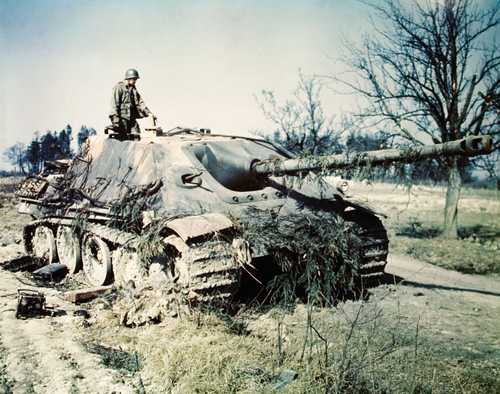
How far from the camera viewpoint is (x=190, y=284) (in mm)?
4934

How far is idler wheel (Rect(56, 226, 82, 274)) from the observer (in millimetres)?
7711

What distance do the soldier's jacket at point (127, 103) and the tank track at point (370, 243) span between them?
4.02m

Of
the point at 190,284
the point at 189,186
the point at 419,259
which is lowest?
the point at 419,259

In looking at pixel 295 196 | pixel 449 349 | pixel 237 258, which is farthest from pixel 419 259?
pixel 237 258

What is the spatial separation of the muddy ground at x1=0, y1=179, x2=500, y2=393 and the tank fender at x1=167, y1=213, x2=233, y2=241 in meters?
0.85

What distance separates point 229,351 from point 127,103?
5295mm

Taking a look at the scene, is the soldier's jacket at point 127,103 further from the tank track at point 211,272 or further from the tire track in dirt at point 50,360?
the tank track at point 211,272

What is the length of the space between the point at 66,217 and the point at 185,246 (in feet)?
11.7

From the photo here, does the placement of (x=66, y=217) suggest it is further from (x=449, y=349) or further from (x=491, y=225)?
(x=491, y=225)

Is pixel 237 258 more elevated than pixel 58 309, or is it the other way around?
pixel 237 258

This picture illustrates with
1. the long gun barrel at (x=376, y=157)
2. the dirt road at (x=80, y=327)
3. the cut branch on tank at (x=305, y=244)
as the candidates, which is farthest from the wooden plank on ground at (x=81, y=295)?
the long gun barrel at (x=376, y=157)

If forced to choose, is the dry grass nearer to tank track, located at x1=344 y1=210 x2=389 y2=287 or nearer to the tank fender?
the tank fender

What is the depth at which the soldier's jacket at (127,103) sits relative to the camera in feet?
26.9

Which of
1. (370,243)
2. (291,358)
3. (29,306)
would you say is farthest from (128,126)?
(291,358)
